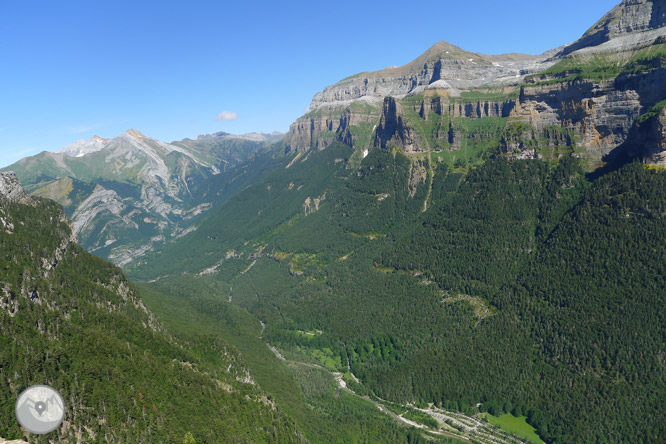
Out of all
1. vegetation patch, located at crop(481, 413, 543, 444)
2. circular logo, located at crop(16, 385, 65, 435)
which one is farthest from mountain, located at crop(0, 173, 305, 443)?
vegetation patch, located at crop(481, 413, 543, 444)

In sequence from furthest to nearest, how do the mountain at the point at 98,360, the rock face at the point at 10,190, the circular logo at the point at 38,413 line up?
the rock face at the point at 10,190, the mountain at the point at 98,360, the circular logo at the point at 38,413

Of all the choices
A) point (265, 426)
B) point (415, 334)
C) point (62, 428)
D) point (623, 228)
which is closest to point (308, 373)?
point (415, 334)

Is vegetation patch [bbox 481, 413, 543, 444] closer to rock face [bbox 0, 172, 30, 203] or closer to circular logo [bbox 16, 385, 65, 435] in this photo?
circular logo [bbox 16, 385, 65, 435]

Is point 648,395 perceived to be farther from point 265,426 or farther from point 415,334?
point 265,426

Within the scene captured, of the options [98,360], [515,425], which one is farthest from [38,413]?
[515,425]

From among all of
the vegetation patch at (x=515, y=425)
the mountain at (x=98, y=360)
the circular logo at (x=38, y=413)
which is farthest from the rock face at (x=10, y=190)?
the vegetation patch at (x=515, y=425)

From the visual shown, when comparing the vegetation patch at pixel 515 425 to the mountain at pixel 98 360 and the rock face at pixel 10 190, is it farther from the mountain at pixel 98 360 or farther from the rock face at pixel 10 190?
the rock face at pixel 10 190

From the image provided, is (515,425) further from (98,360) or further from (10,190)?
(10,190)
